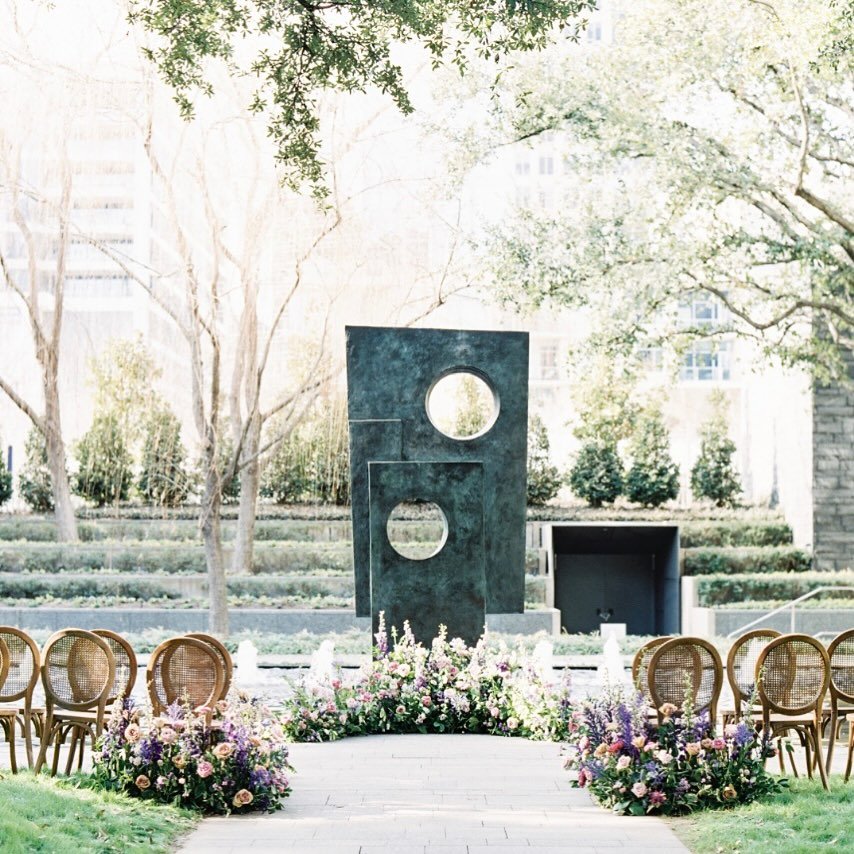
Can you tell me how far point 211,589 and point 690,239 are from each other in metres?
6.91

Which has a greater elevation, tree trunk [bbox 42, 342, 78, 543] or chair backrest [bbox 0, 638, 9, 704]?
tree trunk [bbox 42, 342, 78, 543]

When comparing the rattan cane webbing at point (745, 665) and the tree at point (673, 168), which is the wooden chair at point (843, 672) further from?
the tree at point (673, 168)

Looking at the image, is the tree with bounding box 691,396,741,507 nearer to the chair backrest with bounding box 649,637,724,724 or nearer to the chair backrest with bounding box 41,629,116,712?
the chair backrest with bounding box 649,637,724,724

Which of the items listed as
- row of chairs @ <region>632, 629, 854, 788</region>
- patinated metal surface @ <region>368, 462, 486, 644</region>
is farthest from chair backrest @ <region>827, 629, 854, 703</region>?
patinated metal surface @ <region>368, 462, 486, 644</region>

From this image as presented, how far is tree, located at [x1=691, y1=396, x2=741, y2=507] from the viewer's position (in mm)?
22312

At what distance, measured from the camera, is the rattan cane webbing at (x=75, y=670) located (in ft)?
19.5

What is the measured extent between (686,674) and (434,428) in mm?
3510

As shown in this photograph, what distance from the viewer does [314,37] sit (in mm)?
5980

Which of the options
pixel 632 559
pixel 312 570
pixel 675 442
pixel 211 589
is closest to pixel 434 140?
pixel 211 589

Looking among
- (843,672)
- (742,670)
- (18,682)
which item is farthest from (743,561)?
(18,682)

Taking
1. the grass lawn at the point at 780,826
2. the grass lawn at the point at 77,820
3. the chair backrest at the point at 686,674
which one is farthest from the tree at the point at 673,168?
the grass lawn at the point at 77,820

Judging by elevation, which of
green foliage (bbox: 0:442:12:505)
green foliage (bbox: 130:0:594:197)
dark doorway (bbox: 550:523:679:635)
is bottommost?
dark doorway (bbox: 550:523:679:635)

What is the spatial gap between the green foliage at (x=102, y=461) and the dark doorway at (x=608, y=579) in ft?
27.2

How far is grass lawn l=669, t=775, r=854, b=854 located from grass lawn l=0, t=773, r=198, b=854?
7.18 feet
